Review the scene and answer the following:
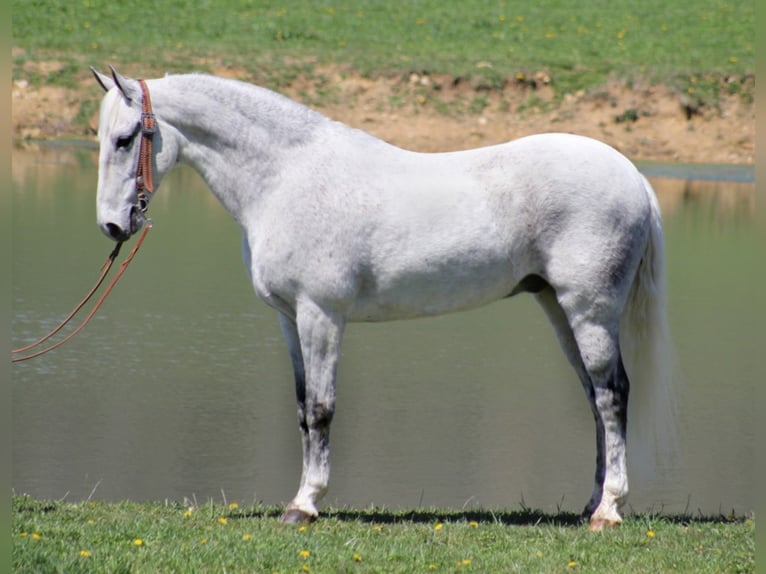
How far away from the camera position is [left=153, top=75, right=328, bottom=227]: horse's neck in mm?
6211

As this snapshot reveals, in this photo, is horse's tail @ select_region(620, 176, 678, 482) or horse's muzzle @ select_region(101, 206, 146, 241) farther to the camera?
horse's tail @ select_region(620, 176, 678, 482)

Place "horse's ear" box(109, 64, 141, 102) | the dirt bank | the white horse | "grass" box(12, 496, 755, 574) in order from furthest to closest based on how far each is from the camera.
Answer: the dirt bank, the white horse, "horse's ear" box(109, 64, 141, 102), "grass" box(12, 496, 755, 574)

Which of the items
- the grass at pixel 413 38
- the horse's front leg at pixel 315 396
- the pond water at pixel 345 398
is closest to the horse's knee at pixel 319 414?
the horse's front leg at pixel 315 396

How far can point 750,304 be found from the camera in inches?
559

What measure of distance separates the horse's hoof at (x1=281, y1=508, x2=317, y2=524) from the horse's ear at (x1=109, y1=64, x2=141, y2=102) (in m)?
2.11

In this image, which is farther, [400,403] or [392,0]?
[392,0]

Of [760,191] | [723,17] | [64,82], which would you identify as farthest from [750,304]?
[723,17]

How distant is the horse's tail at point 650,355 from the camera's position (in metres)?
6.43

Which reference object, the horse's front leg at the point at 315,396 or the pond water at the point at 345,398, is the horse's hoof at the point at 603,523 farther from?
the horse's front leg at the point at 315,396

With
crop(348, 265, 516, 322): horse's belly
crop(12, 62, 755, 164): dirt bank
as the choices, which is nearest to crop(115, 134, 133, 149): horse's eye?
crop(348, 265, 516, 322): horse's belly

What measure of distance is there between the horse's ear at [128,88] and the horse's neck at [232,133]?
0.48ft

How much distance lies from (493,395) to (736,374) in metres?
2.37

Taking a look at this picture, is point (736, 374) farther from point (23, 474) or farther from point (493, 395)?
point (23, 474)

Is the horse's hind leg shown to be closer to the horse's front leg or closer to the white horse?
the white horse
